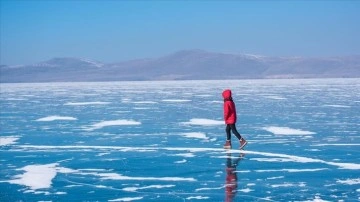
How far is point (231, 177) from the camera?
8625 millimetres

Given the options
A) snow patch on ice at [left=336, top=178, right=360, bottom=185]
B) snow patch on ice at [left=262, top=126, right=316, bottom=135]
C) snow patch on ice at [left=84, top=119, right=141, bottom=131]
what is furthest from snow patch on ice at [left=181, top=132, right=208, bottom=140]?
snow patch on ice at [left=336, top=178, right=360, bottom=185]

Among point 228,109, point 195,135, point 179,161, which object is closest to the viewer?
point 179,161

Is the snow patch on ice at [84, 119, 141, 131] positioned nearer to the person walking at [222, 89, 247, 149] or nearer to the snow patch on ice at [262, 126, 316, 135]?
the snow patch on ice at [262, 126, 316, 135]

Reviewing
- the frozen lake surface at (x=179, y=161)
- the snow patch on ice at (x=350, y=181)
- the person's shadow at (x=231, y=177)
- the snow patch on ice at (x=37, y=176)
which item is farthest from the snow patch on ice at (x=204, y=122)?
the snow patch on ice at (x=350, y=181)

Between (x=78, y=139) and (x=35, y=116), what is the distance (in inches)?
326

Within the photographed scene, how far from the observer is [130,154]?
36.9 ft

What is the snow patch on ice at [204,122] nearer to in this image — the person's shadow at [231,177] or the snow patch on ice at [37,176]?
the person's shadow at [231,177]

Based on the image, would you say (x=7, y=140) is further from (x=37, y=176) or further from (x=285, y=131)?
(x=285, y=131)

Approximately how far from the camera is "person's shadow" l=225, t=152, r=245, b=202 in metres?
7.44

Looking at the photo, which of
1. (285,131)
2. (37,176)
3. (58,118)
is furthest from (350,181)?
(58,118)

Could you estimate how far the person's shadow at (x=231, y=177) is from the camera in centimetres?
744

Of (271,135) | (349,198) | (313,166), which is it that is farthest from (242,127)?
(349,198)

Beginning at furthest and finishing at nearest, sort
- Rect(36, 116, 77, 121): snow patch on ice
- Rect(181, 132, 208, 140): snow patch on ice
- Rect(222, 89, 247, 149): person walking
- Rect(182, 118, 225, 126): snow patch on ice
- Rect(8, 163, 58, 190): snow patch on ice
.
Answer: Rect(36, 116, 77, 121): snow patch on ice → Rect(182, 118, 225, 126): snow patch on ice → Rect(181, 132, 208, 140): snow patch on ice → Rect(222, 89, 247, 149): person walking → Rect(8, 163, 58, 190): snow patch on ice

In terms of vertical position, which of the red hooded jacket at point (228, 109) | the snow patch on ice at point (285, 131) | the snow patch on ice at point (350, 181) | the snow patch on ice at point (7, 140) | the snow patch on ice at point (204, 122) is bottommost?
the snow patch on ice at point (350, 181)
